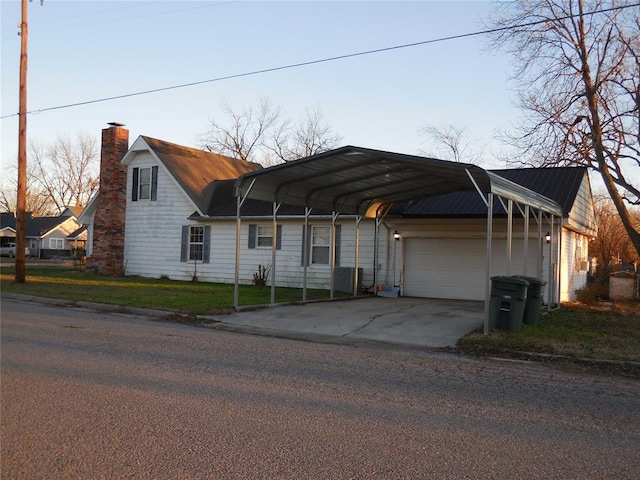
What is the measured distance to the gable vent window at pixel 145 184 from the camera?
26688mm

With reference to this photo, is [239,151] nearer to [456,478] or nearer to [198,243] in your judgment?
[198,243]

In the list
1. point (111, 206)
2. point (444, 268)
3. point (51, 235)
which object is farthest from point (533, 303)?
point (51, 235)

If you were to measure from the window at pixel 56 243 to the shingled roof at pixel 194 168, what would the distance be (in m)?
43.0

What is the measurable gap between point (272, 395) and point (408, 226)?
14985 mm

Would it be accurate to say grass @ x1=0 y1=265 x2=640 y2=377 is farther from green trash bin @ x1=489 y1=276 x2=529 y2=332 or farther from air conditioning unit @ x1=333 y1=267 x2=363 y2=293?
air conditioning unit @ x1=333 y1=267 x2=363 y2=293

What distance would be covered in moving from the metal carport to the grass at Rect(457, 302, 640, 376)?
0.82 metres

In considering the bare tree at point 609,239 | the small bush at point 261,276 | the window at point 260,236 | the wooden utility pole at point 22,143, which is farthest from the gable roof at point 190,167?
the bare tree at point 609,239

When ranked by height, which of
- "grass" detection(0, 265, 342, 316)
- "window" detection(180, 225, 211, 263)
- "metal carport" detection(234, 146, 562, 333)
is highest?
"metal carport" detection(234, 146, 562, 333)

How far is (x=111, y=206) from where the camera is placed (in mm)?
27328

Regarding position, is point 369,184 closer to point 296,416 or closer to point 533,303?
point 533,303

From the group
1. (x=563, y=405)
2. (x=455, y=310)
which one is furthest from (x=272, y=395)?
(x=455, y=310)

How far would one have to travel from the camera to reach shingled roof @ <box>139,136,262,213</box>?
1014 inches

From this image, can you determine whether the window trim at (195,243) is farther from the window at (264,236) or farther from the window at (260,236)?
the window at (264,236)

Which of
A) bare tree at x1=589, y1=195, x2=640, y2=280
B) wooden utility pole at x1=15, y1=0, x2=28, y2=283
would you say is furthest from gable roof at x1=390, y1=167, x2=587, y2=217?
bare tree at x1=589, y1=195, x2=640, y2=280
